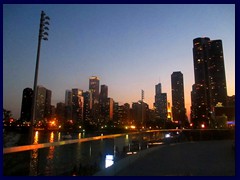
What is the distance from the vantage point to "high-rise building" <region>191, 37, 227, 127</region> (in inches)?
6585

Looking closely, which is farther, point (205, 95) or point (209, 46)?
point (209, 46)

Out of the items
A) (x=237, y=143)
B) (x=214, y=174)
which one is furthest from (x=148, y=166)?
(x=237, y=143)

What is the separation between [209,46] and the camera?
619 feet

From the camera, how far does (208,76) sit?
179m

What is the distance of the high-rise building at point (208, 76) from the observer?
16725 centimetres

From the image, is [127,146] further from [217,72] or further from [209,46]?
[209,46]
